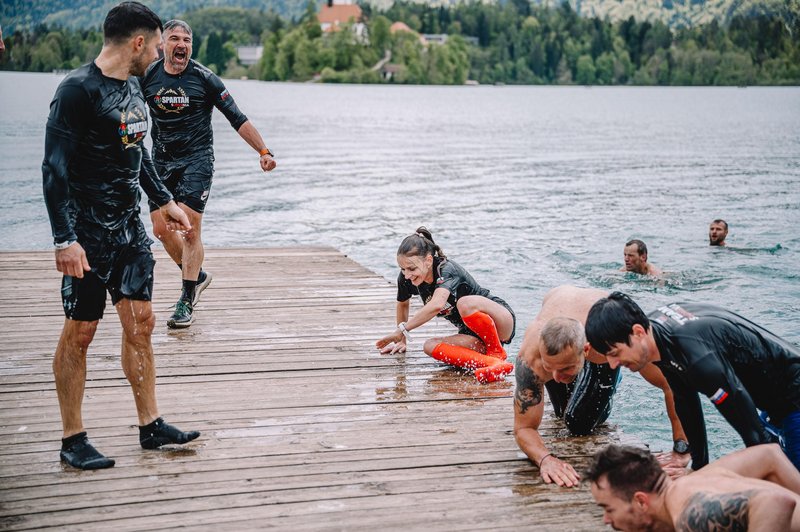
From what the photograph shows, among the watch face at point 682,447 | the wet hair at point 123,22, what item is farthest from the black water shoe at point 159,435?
the watch face at point 682,447

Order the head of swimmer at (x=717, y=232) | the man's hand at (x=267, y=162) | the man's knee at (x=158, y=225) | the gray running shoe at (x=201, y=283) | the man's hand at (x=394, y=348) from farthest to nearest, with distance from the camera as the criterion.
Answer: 1. the head of swimmer at (x=717, y=232)
2. the gray running shoe at (x=201, y=283)
3. the man's hand at (x=267, y=162)
4. the man's hand at (x=394, y=348)
5. the man's knee at (x=158, y=225)

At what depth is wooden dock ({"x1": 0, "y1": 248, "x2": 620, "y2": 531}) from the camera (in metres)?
4.22

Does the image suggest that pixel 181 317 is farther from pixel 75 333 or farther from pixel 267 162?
pixel 75 333

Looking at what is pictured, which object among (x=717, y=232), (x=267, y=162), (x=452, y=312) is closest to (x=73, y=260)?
(x=452, y=312)

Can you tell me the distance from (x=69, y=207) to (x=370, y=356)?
3.04 metres

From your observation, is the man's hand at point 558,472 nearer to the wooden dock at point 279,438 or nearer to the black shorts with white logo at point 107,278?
the wooden dock at point 279,438

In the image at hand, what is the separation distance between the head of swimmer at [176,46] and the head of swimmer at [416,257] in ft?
8.68

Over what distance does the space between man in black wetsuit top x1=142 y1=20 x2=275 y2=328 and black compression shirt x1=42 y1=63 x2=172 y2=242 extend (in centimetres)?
281

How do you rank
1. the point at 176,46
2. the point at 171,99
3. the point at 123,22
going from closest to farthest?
the point at 123,22 → the point at 176,46 → the point at 171,99

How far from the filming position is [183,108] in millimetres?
7527

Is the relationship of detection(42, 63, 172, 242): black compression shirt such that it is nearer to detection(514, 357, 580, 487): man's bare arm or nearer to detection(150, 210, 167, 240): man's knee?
detection(150, 210, 167, 240): man's knee

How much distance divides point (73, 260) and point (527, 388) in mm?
2519

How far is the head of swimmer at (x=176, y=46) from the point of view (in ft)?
24.1

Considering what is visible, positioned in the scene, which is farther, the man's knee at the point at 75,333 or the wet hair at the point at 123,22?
the man's knee at the point at 75,333
